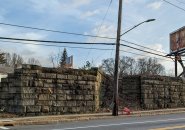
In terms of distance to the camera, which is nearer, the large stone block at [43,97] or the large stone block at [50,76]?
the large stone block at [43,97]

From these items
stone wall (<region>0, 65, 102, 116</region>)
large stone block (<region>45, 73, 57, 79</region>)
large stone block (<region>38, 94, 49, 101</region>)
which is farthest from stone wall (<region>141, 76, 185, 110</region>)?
large stone block (<region>38, 94, 49, 101</region>)

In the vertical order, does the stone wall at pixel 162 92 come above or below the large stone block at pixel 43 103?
above

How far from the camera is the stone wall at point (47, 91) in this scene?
25.5 m

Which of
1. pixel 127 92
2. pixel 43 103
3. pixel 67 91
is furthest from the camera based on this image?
pixel 127 92

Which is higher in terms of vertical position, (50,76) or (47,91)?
(50,76)

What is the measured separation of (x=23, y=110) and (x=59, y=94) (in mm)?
3008

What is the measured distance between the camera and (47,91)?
26672mm

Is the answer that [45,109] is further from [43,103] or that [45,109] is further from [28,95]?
[28,95]

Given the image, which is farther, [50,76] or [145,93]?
[145,93]

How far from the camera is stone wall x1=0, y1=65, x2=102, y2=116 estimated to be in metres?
25.5

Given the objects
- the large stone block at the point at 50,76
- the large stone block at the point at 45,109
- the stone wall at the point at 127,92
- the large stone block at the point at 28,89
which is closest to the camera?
the large stone block at the point at 28,89

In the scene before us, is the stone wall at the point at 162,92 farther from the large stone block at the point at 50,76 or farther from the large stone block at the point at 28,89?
the large stone block at the point at 28,89

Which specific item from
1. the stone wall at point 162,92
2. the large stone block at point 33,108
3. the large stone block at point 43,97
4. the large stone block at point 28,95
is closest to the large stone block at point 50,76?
the large stone block at point 43,97

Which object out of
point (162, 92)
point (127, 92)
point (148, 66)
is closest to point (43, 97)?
point (127, 92)
